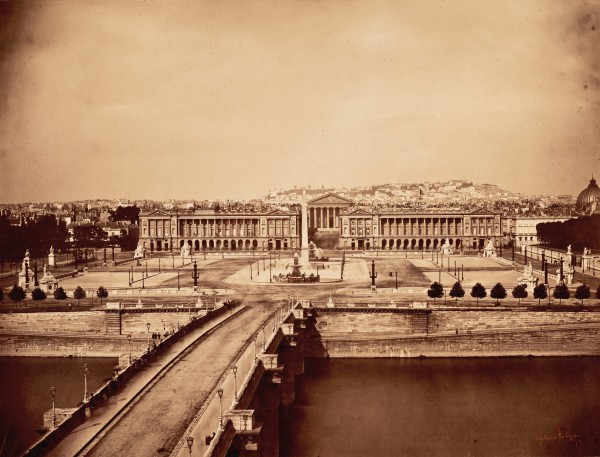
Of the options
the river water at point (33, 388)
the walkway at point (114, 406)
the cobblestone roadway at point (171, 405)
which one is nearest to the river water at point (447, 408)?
the cobblestone roadway at point (171, 405)

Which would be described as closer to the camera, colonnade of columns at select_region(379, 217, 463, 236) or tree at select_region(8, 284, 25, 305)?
tree at select_region(8, 284, 25, 305)

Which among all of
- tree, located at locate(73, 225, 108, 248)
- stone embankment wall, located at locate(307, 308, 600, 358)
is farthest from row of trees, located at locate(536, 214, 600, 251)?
tree, located at locate(73, 225, 108, 248)

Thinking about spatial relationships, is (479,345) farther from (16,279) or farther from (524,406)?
(16,279)

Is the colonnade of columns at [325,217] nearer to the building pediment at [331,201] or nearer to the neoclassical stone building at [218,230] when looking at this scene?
the building pediment at [331,201]

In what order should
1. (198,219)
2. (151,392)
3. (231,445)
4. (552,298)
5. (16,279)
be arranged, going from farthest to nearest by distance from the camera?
(198,219)
(16,279)
(552,298)
(151,392)
(231,445)

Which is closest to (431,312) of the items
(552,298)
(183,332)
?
(552,298)

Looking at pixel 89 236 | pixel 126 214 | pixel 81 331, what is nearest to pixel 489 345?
pixel 81 331

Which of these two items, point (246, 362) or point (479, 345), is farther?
point (479, 345)

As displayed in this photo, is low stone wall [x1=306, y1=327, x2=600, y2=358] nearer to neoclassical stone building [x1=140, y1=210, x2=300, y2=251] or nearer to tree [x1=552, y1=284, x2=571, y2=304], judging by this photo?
tree [x1=552, y1=284, x2=571, y2=304]
